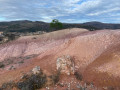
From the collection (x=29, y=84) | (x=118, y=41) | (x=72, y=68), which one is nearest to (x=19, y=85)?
(x=29, y=84)

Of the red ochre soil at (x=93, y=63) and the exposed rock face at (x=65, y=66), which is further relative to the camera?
the exposed rock face at (x=65, y=66)

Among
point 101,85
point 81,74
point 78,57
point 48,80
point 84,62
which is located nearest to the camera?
point 101,85

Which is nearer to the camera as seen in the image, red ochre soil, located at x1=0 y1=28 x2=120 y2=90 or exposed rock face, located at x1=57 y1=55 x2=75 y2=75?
red ochre soil, located at x1=0 y1=28 x2=120 y2=90

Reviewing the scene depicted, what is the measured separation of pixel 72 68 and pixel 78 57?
6.85 ft

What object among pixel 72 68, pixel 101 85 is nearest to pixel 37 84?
pixel 72 68

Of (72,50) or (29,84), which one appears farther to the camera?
(72,50)

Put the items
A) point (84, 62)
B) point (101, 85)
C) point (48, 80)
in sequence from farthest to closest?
point (84, 62), point (48, 80), point (101, 85)

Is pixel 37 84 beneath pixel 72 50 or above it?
beneath

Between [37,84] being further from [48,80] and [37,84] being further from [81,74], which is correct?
[81,74]

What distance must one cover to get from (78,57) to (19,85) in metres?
5.94

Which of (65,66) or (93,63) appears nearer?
(65,66)

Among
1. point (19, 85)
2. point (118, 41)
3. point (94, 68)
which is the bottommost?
point (19, 85)

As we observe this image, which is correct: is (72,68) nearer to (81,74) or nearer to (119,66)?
(81,74)

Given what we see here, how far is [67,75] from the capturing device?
855cm
